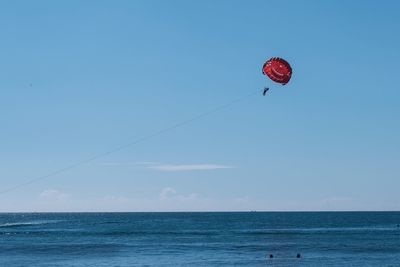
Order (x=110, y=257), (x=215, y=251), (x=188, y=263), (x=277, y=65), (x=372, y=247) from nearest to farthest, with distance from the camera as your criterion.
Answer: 1. (x=277, y=65)
2. (x=188, y=263)
3. (x=110, y=257)
4. (x=215, y=251)
5. (x=372, y=247)

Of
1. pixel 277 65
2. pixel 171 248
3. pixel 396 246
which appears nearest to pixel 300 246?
pixel 396 246

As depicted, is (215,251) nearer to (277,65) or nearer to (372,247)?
Result: (372,247)

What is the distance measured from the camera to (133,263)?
4609cm

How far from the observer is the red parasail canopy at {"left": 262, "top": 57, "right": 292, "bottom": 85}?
1256 inches

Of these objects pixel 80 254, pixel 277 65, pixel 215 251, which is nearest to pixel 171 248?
pixel 215 251

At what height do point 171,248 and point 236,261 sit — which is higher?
point 171,248

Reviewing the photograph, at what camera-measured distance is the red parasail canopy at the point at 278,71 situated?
31906 mm

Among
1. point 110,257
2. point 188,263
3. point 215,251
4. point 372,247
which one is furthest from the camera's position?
point 372,247

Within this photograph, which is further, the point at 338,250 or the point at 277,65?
the point at 338,250

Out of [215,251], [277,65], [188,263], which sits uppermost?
[277,65]

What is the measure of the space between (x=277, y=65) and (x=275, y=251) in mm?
30176

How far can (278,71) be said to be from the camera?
32.0 m

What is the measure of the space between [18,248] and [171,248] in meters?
17.4

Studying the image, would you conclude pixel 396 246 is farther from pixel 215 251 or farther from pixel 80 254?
pixel 80 254
